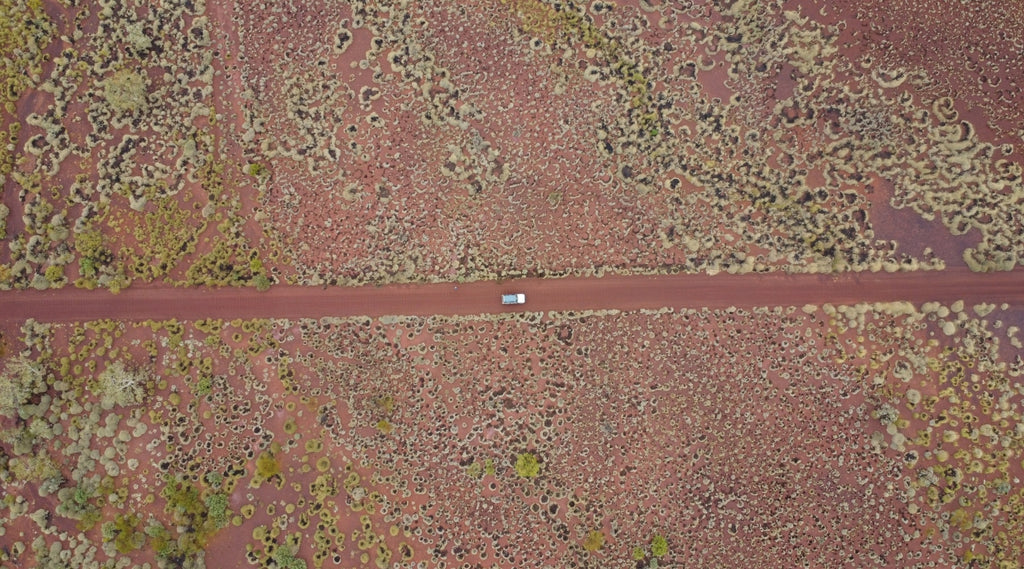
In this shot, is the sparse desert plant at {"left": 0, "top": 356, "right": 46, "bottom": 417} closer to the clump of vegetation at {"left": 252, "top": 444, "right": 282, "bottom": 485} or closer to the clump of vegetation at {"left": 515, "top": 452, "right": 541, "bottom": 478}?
the clump of vegetation at {"left": 252, "top": 444, "right": 282, "bottom": 485}

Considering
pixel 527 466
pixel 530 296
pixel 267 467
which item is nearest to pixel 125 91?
pixel 267 467

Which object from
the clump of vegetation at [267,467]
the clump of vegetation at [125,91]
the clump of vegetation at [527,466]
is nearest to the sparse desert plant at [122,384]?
the clump of vegetation at [267,467]

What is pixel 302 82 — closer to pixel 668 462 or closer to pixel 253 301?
pixel 253 301

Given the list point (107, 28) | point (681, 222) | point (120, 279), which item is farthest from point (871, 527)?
point (107, 28)

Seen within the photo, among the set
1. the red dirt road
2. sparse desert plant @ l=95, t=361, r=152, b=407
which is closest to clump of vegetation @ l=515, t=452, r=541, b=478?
the red dirt road

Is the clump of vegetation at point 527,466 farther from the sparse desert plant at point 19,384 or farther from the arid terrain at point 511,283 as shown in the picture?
the sparse desert plant at point 19,384

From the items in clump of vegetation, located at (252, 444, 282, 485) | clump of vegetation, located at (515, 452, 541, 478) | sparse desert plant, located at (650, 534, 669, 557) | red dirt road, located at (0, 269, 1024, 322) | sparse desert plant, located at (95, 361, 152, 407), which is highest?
red dirt road, located at (0, 269, 1024, 322)

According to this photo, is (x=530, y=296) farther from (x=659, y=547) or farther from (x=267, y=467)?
(x=267, y=467)

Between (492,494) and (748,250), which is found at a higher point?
(748,250)
